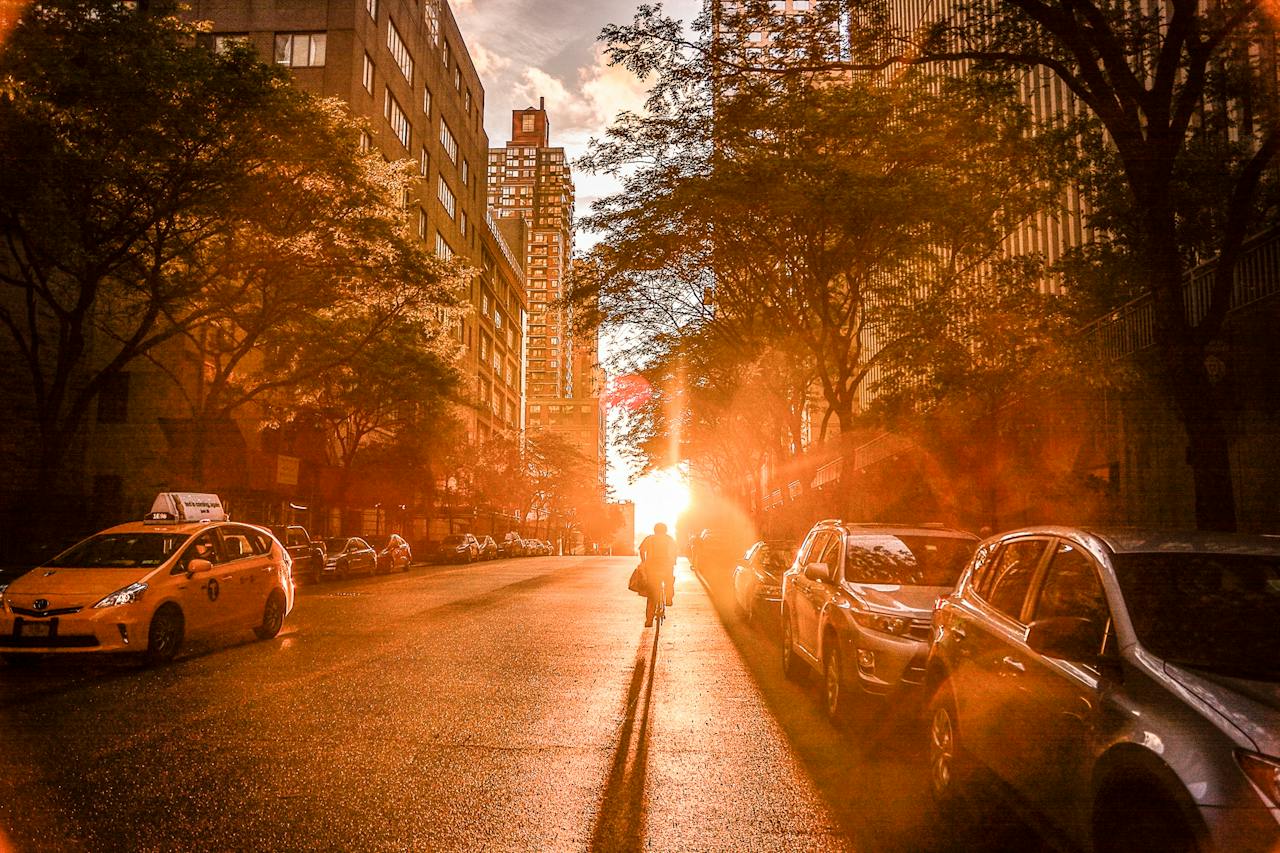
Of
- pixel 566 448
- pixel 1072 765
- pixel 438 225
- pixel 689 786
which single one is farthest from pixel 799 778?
pixel 566 448

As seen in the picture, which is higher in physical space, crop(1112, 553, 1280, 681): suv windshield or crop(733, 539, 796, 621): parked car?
crop(1112, 553, 1280, 681): suv windshield

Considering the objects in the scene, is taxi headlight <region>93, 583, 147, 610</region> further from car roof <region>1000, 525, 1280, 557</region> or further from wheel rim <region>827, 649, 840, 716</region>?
car roof <region>1000, 525, 1280, 557</region>

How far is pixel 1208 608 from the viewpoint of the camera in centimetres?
393

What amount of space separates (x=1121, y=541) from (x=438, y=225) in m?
57.3

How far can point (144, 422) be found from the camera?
36344 millimetres

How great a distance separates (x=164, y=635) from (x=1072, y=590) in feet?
30.4

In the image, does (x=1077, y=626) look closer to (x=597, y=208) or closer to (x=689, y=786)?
(x=689, y=786)

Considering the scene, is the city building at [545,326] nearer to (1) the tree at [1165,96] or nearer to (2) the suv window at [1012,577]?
(1) the tree at [1165,96]

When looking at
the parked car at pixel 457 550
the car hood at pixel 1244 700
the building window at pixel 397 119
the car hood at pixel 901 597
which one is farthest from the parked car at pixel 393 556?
the car hood at pixel 1244 700

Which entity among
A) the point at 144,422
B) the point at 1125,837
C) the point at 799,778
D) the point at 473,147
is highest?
the point at 473,147

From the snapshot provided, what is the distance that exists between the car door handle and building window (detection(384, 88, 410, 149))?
4986 cm

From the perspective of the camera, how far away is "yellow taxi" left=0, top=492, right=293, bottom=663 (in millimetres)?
9781

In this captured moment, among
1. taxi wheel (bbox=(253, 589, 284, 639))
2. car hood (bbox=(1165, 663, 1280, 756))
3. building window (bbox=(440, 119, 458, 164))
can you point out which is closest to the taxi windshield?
taxi wheel (bbox=(253, 589, 284, 639))

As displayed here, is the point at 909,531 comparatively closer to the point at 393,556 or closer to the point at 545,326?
the point at 393,556
